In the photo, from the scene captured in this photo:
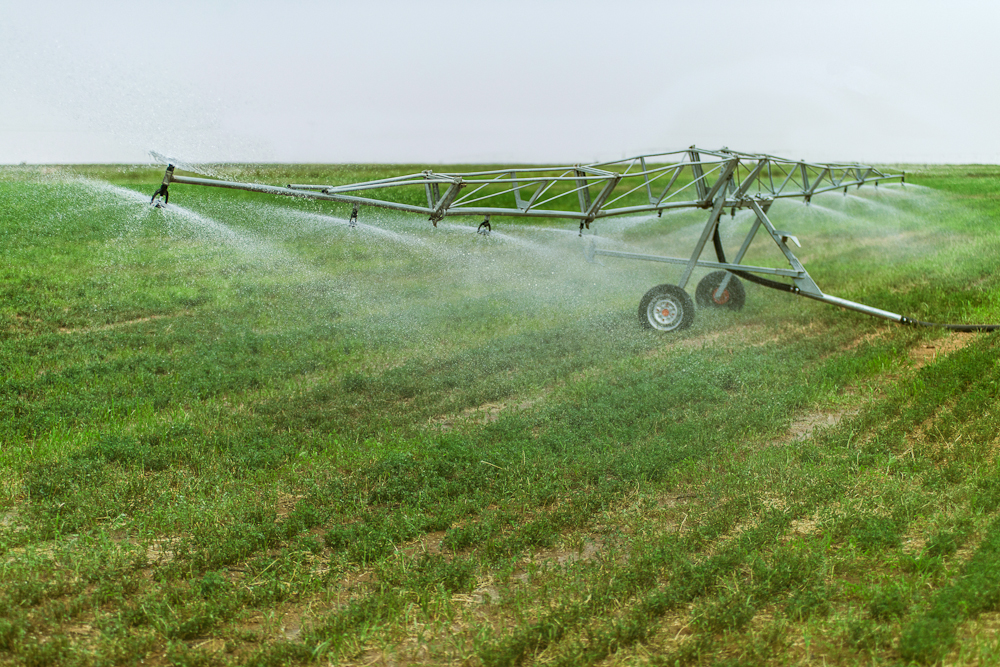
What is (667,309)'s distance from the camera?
41.2ft

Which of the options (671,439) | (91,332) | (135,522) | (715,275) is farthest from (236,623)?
(715,275)

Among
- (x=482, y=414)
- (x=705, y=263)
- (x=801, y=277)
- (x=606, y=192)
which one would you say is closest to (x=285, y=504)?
(x=482, y=414)

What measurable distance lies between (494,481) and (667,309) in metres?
6.55

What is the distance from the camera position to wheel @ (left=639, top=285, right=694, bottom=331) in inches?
487

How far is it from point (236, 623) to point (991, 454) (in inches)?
259

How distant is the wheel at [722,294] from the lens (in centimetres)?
1398

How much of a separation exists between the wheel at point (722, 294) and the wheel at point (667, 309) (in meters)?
1.72

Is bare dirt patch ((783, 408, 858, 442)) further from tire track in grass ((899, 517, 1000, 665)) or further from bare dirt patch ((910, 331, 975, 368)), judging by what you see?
tire track in grass ((899, 517, 1000, 665))

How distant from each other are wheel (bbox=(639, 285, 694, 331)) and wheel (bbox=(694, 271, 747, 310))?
1723 mm

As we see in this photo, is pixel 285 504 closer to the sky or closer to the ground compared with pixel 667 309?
closer to the ground

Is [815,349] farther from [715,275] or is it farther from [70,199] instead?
[70,199]

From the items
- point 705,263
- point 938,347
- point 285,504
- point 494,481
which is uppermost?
point 705,263

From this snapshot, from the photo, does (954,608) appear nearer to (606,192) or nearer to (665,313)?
(606,192)

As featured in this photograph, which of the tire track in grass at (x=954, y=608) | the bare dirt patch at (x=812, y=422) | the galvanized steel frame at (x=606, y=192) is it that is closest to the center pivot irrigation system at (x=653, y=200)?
the galvanized steel frame at (x=606, y=192)
